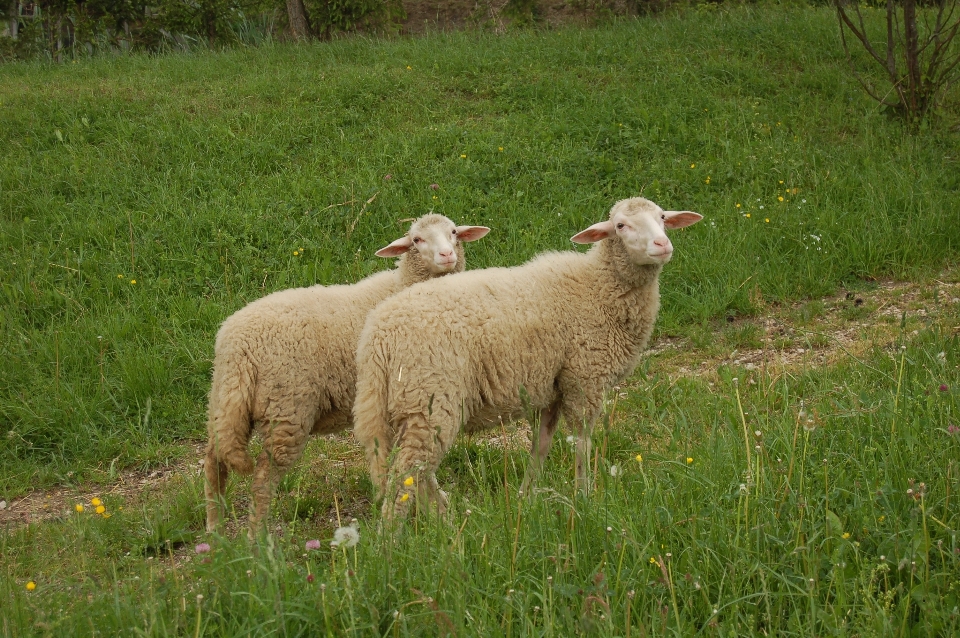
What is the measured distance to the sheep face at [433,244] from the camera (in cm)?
585

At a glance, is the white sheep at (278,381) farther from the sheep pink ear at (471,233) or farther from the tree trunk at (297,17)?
the tree trunk at (297,17)

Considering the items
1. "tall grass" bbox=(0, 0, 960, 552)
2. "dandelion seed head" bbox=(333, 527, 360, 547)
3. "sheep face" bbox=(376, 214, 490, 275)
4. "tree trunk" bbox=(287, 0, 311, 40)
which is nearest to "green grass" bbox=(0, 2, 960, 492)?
"tall grass" bbox=(0, 0, 960, 552)

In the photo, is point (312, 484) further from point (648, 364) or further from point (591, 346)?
point (648, 364)

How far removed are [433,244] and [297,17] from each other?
10.4 meters

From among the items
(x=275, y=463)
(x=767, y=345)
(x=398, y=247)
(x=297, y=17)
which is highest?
(x=297, y=17)

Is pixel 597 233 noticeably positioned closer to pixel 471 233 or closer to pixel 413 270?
pixel 471 233

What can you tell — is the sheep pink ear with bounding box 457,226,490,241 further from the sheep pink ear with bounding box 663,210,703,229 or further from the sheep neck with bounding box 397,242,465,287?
the sheep pink ear with bounding box 663,210,703,229

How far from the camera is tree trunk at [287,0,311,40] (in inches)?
588

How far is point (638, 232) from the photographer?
5.39m

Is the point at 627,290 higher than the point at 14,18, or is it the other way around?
the point at 14,18

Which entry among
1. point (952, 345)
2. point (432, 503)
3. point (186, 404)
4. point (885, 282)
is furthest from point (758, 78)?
point (432, 503)

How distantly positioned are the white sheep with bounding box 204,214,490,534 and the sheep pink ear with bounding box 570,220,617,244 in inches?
55.0

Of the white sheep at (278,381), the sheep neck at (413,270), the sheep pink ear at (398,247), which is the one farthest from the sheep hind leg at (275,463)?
the sheep pink ear at (398,247)

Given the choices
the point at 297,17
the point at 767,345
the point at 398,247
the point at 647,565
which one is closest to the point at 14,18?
the point at 297,17
